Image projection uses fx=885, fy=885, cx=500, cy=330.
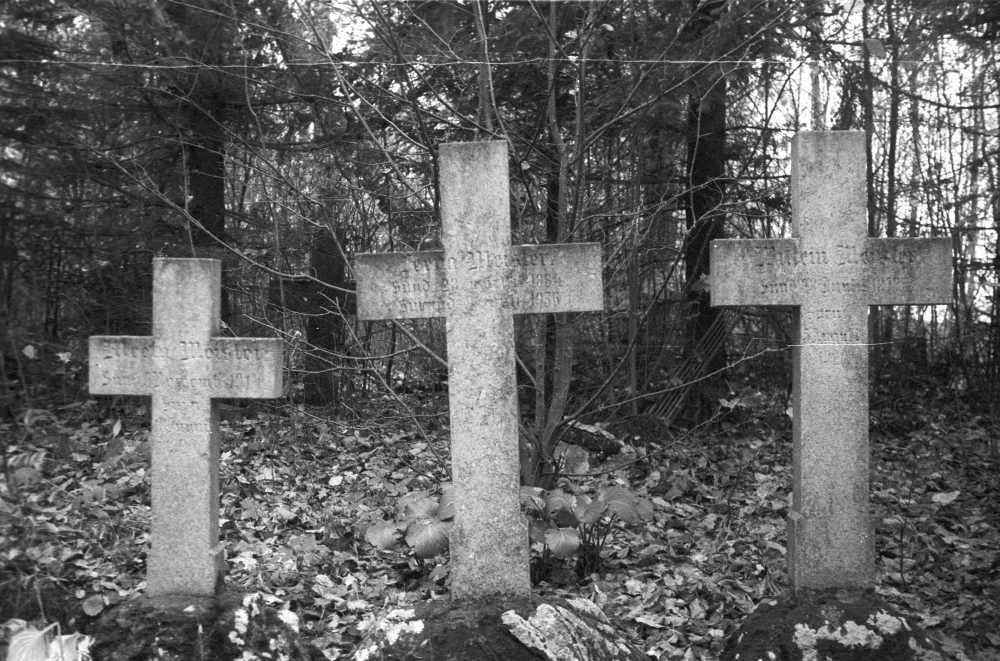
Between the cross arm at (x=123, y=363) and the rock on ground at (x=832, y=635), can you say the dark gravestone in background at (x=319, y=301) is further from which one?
the rock on ground at (x=832, y=635)

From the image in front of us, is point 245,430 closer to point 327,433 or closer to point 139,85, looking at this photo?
point 327,433

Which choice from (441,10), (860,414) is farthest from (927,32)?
(860,414)

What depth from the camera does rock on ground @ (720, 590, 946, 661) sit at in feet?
13.7

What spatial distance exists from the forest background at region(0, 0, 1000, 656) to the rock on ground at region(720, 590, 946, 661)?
2.10 meters

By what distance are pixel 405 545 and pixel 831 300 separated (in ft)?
9.76

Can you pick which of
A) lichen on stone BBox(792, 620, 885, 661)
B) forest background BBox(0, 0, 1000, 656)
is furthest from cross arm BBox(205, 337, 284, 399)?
lichen on stone BBox(792, 620, 885, 661)

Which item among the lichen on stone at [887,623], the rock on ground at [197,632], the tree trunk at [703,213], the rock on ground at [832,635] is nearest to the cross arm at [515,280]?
the rock on ground at [197,632]

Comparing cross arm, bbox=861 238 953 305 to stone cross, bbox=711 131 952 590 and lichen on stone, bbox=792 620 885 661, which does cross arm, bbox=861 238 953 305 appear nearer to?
stone cross, bbox=711 131 952 590

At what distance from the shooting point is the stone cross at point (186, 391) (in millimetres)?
4410

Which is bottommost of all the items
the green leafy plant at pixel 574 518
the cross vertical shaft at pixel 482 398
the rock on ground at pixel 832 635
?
the rock on ground at pixel 832 635

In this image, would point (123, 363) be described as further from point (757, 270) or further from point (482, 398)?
point (757, 270)

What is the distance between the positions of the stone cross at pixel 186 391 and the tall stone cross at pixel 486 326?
85 centimetres

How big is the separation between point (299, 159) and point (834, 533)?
24.1ft

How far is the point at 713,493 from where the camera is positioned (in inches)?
273
